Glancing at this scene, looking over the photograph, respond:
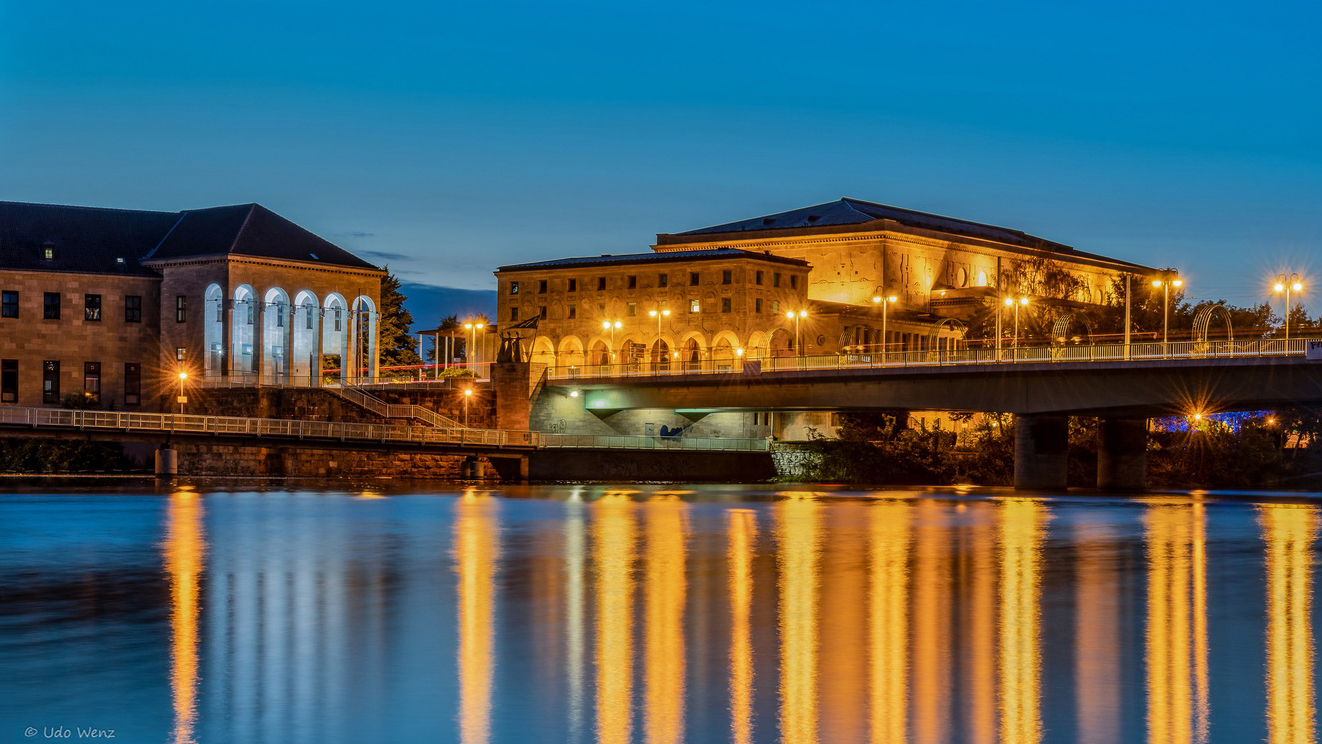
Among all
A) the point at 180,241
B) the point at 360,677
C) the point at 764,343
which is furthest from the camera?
the point at 764,343

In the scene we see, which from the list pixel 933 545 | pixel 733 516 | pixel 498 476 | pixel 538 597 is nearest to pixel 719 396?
pixel 498 476

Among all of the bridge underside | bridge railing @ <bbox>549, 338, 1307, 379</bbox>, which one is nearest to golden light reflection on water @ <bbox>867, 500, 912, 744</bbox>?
bridge railing @ <bbox>549, 338, 1307, 379</bbox>

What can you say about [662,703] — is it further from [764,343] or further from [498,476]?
[764,343]

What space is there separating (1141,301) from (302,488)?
79800 millimetres

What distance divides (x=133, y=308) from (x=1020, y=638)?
3975 inches

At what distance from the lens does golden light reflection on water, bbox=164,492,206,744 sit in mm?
18875

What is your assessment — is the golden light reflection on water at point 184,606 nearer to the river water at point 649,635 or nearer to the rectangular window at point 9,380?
the river water at point 649,635

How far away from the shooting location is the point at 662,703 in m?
19.4

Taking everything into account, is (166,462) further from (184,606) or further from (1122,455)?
(184,606)

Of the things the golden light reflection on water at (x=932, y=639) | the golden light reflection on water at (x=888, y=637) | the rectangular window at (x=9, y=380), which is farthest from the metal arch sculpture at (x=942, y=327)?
the golden light reflection on water at (x=932, y=639)

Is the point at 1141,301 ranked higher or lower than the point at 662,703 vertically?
higher

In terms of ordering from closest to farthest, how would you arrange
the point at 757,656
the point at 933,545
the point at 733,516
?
the point at 757,656 → the point at 933,545 → the point at 733,516

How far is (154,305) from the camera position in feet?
385

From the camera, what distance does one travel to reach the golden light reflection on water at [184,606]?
1888 centimetres
